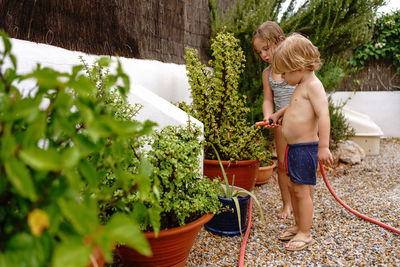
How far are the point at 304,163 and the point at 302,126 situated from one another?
25cm

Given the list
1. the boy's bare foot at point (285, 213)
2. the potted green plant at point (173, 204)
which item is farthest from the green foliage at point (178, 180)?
the boy's bare foot at point (285, 213)

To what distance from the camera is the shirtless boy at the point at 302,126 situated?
194 centimetres

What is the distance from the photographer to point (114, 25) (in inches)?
93.0

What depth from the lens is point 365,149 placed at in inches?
203

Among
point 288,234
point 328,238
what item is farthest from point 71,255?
point 328,238

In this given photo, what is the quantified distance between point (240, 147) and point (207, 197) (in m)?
0.89

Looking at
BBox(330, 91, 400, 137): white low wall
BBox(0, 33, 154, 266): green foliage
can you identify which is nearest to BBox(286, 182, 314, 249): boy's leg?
BBox(0, 33, 154, 266): green foliage

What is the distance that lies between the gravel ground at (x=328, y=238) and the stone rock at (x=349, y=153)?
107cm

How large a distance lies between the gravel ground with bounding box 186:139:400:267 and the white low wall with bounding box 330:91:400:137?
4028 millimetres

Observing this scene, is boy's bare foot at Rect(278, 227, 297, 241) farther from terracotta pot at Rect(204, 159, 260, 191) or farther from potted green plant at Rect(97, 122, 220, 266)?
potted green plant at Rect(97, 122, 220, 266)

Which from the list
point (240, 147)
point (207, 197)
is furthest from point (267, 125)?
point (207, 197)

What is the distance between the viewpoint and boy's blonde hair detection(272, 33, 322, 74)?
1.95 meters

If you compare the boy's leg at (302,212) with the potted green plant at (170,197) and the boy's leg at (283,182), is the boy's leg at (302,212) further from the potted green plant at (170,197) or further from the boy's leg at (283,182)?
the potted green plant at (170,197)

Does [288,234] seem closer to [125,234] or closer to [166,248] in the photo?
[166,248]
